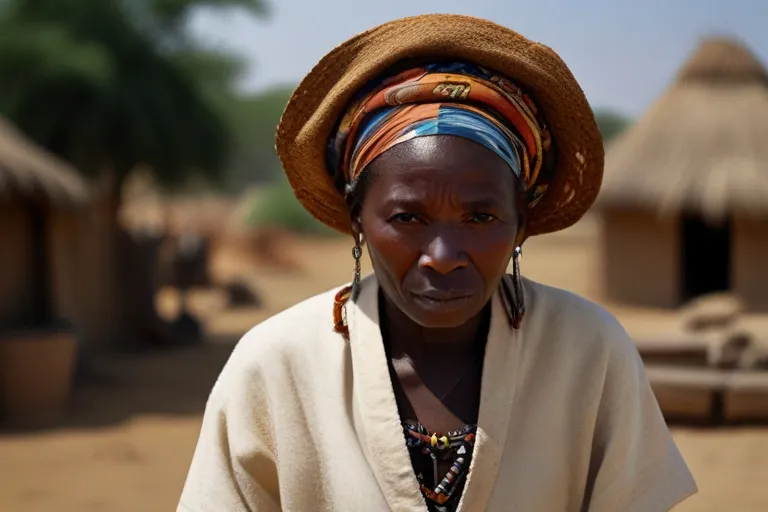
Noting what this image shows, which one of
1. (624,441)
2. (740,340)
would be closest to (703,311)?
(740,340)

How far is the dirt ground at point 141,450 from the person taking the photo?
536cm

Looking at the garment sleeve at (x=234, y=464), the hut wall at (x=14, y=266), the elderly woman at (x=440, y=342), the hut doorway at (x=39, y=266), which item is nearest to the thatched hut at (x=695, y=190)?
the hut doorway at (x=39, y=266)

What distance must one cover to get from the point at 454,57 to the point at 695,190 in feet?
40.7

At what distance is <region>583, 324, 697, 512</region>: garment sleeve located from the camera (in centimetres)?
154

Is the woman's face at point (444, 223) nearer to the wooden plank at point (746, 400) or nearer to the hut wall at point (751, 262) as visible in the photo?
the wooden plank at point (746, 400)

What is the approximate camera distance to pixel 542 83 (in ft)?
5.03

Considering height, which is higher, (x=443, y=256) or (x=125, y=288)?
(x=443, y=256)

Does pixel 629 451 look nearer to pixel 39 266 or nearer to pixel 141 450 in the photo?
pixel 141 450

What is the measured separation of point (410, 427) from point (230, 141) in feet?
37.2

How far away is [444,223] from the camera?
145 centimetres

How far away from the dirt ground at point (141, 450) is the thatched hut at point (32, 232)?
900 mm

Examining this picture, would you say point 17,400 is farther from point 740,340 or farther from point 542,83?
point 542,83

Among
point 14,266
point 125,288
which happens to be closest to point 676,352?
point 14,266

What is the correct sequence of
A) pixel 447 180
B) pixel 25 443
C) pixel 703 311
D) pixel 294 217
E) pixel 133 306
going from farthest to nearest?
pixel 294 217 → pixel 133 306 → pixel 703 311 → pixel 25 443 → pixel 447 180
